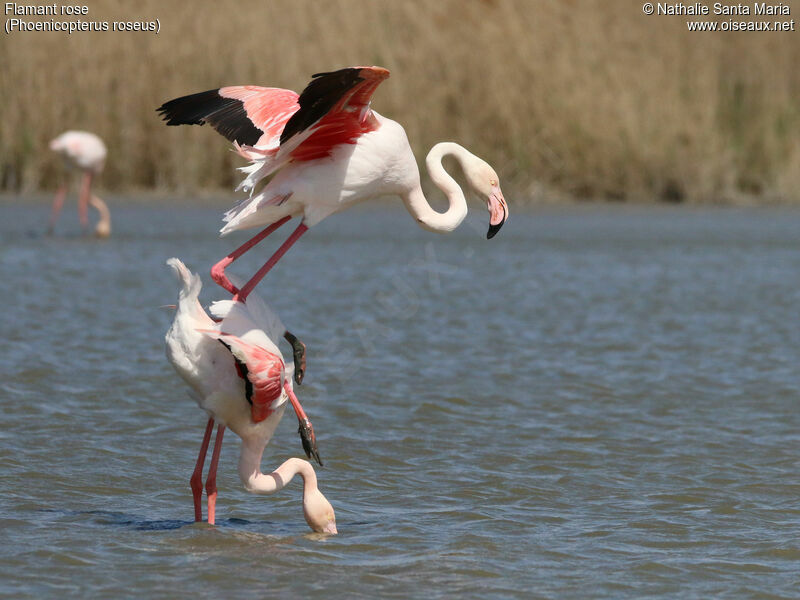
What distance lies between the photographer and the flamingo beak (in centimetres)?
561

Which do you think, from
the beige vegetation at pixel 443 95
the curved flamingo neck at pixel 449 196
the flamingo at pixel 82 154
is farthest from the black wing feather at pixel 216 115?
the beige vegetation at pixel 443 95

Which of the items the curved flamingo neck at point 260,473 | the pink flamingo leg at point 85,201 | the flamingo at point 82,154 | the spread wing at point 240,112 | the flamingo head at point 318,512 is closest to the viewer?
the flamingo head at point 318,512

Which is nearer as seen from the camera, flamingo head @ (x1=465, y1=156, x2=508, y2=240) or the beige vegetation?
flamingo head @ (x1=465, y1=156, x2=508, y2=240)

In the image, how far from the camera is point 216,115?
5688mm

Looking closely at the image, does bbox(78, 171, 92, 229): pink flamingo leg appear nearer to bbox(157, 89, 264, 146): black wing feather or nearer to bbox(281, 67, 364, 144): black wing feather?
bbox(157, 89, 264, 146): black wing feather

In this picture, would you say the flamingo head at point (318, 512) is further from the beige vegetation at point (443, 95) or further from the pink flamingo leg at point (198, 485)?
the beige vegetation at point (443, 95)

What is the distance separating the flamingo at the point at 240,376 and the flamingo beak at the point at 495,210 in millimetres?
965

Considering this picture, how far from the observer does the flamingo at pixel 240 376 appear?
196 inches

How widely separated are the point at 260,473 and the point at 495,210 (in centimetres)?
143

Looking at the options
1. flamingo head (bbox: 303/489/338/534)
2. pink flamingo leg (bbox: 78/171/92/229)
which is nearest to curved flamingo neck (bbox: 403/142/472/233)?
flamingo head (bbox: 303/489/338/534)

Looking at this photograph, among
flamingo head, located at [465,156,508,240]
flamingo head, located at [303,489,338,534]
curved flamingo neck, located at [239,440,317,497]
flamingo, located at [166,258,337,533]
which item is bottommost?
flamingo head, located at [303,489,338,534]

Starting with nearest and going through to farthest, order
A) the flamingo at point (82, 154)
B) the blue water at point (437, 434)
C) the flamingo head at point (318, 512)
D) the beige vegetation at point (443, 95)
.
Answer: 1. the blue water at point (437, 434)
2. the flamingo head at point (318, 512)
3. the flamingo at point (82, 154)
4. the beige vegetation at point (443, 95)

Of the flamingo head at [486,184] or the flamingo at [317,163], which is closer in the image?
the flamingo at [317,163]

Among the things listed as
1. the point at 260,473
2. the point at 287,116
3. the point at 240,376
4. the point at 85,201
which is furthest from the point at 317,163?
the point at 85,201
